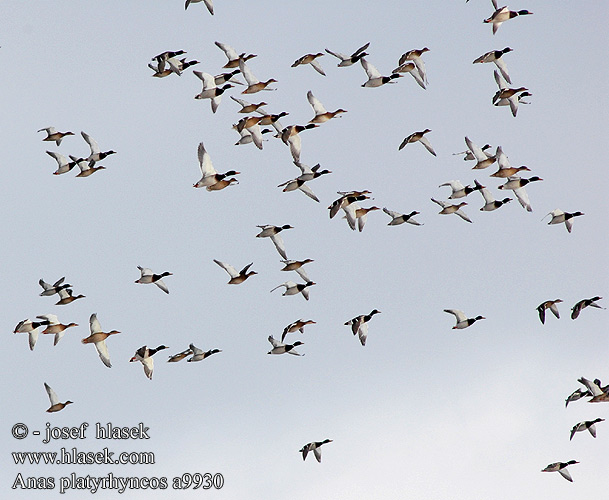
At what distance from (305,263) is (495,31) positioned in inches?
398

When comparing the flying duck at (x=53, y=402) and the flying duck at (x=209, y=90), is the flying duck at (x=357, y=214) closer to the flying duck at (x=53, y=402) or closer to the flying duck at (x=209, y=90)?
the flying duck at (x=209, y=90)

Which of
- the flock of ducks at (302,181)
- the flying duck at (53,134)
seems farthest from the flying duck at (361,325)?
the flying duck at (53,134)

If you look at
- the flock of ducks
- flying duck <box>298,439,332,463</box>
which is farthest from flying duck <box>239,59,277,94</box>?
flying duck <box>298,439,332,463</box>

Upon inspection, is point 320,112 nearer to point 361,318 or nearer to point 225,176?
point 225,176

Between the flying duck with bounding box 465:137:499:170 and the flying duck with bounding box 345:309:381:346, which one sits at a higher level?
the flying duck with bounding box 465:137:499:170

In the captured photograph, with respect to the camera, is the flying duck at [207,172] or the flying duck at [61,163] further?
the flying duck at [61,163]

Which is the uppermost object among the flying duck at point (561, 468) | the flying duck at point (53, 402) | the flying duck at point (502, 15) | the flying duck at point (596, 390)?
the flying duck at point (502, 15)

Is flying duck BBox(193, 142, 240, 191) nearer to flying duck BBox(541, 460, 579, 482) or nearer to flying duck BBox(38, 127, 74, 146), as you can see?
flying duck BBox(38, 127, 74, 146)

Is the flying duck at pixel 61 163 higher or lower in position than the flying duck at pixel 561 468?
higher

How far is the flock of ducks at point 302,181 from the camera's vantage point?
4016 cm

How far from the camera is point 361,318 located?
42.2m

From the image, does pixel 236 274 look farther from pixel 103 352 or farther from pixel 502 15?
pixel 502 15

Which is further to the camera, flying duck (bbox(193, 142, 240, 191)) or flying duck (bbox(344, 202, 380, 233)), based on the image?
flying duck (bbox(344, 202, 380, 233))

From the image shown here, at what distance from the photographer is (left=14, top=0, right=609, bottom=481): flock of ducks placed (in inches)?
1581
